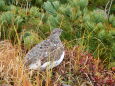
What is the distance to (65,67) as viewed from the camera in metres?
6.49

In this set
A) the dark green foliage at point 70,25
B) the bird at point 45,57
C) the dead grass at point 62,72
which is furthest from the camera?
the dark green foliage at point 70,25

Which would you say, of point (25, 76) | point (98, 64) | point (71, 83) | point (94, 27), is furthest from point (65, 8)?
point (25, 76)

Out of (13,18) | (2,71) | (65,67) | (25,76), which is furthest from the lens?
(13,18)

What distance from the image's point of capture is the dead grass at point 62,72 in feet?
18.7

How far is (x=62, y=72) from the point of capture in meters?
6.32

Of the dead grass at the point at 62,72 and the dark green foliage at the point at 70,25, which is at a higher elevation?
the dark green foliage at the point at 70,25

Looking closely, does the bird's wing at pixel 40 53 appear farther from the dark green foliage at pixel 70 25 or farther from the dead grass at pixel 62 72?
the dark green foliage at pixel 70 25

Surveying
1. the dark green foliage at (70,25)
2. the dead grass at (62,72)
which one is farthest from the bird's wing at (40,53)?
the dark green foliage at (70,25)

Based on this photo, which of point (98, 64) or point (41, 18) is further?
point (41, 18)

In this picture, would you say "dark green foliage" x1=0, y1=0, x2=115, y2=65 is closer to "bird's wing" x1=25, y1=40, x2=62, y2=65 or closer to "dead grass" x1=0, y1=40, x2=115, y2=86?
"dead grass" x1=0, y1=40, x2=115, y2=86

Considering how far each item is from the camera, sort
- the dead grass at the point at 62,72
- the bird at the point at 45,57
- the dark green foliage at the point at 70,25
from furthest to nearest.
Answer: the dark green foliage at the point at 70,25 → the bird at the point at 45,57 → the dead grass at the point at 62,72

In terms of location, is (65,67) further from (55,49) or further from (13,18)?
(13,18)

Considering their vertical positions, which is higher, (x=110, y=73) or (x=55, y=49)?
(x=55, y=49)

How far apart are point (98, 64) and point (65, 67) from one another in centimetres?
62
